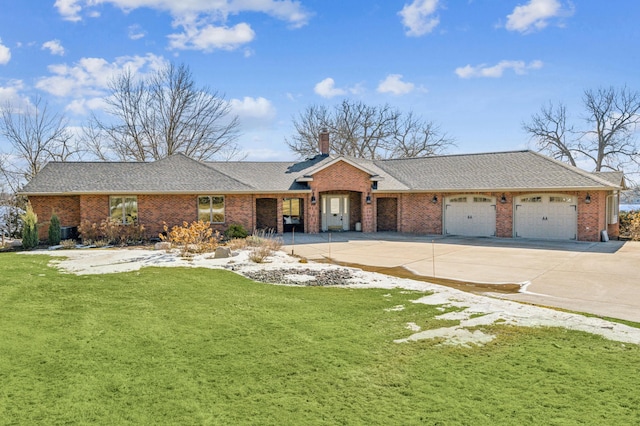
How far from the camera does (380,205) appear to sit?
85.9 feet

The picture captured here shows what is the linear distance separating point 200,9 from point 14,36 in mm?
12080

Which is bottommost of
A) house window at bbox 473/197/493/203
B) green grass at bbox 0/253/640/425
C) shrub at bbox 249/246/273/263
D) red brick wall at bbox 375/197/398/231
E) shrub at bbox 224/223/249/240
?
green grass at bbox 0/253/640/425

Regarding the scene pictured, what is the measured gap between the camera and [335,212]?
83.8 feet

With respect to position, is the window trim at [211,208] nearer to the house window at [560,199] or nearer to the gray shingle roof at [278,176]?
the gray shingle roof at [278,176]

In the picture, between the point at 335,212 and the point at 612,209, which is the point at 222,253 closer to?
the point at 335,212

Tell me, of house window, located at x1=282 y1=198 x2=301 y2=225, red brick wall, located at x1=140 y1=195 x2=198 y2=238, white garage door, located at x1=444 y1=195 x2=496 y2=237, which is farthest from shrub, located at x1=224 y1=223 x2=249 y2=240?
white garage door, located at x1=444 y1=195 x2=496 y2=237

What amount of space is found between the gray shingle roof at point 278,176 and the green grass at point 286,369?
13860 millimetres

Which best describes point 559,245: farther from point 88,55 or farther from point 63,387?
point 88,55

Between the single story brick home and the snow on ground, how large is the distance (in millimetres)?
4980

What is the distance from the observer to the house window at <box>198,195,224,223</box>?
839 inches

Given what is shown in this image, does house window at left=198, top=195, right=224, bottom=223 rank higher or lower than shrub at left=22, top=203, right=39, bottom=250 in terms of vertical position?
higher

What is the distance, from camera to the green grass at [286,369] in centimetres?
388

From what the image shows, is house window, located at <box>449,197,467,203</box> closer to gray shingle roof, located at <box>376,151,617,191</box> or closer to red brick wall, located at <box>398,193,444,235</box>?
red brick wall, located at <box>398,193,444,235</box>

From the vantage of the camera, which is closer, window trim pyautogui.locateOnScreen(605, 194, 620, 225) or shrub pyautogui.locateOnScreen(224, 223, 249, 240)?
Answer: shrub pyautogui.locateOnScreen(224, 223, 249, 240)
